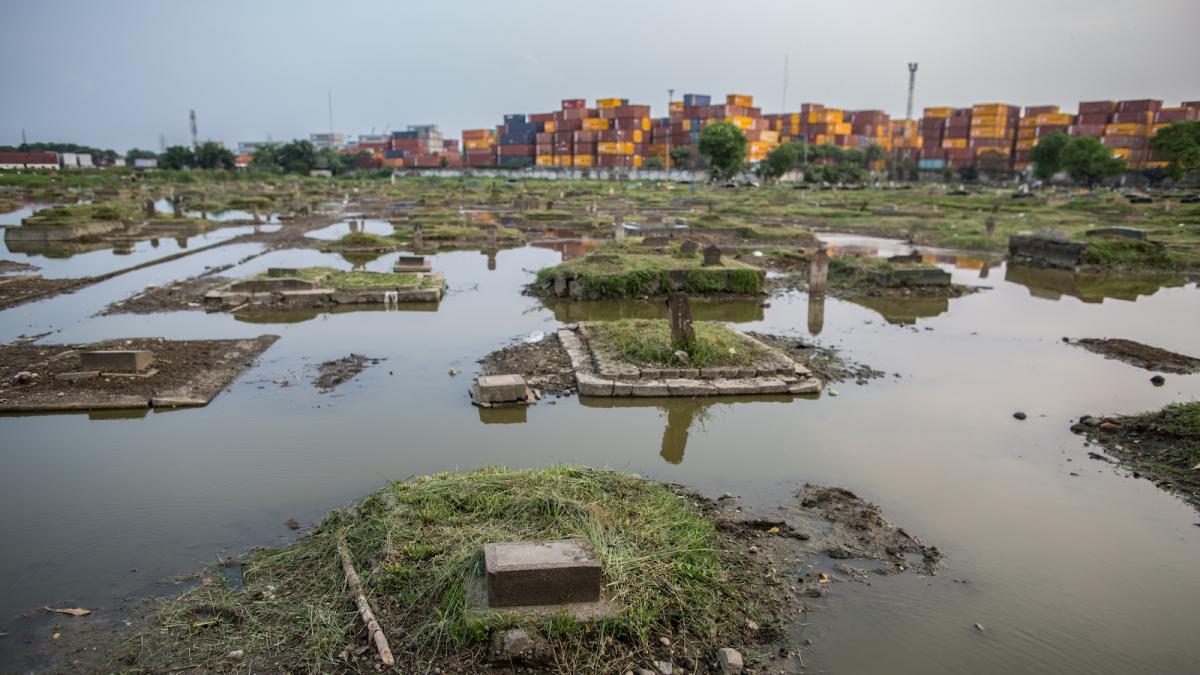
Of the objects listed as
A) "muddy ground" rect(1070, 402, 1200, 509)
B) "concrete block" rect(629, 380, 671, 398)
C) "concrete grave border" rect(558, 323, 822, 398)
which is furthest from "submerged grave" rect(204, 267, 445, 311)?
"muddy ground" rect(1070, 402, 1200, 509)

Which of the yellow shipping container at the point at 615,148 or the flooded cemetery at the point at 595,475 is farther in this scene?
the yellow shipping container at the point at 615,148

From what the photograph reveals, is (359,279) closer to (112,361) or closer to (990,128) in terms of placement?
(112,361)

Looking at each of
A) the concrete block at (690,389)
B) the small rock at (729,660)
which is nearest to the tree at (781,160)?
the concrete block at (690,389)

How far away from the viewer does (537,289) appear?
18.0 m

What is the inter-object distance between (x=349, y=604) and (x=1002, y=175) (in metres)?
113

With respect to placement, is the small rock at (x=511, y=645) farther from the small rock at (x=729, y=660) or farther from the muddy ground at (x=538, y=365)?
the muddy ground at (x=538, y=365)

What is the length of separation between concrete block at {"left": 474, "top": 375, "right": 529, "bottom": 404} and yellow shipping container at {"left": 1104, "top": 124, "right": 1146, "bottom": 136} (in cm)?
12116

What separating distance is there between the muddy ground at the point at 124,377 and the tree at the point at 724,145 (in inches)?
2570

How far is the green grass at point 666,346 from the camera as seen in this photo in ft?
34.7

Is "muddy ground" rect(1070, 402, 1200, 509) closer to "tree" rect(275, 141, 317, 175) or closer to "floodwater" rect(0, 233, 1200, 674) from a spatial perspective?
"floodwater" rect(0, 233, 1200, 674)

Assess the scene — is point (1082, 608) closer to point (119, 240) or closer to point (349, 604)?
point (349, 604)

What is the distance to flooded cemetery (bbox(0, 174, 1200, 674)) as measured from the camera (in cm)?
464

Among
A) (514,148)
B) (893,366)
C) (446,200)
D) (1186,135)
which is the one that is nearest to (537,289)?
(893,366)

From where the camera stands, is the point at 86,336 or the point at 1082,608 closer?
the point at 1082,608
